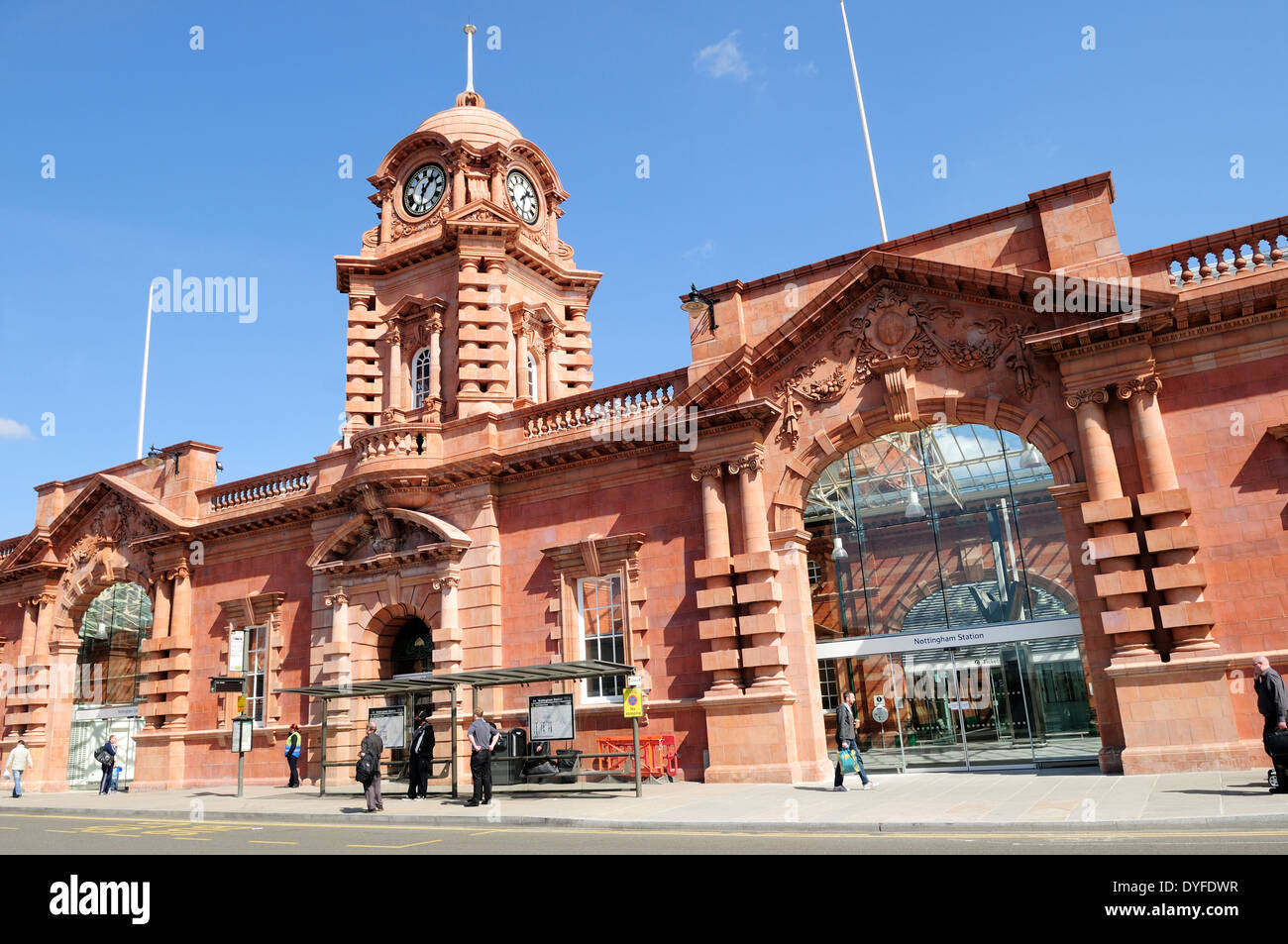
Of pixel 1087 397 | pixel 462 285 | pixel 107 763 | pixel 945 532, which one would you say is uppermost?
pixel 462 285

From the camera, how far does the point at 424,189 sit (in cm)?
3247

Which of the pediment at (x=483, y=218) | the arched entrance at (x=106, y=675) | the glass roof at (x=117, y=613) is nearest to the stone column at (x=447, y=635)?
the pediment at (x=483, y=218)

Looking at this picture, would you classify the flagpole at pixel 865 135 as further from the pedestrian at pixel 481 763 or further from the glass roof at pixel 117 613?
the glass roof at pixel 117 613

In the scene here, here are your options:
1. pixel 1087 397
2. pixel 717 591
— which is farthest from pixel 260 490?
pixel 1087 397

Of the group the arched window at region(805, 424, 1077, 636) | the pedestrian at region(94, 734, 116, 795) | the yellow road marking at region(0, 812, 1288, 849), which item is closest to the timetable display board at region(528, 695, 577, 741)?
the yellow road marking at region(0, 812, 1288, 849)

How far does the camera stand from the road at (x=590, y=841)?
9.30 meters

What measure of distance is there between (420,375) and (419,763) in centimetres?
1539

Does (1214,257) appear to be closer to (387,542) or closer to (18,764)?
(387,542)

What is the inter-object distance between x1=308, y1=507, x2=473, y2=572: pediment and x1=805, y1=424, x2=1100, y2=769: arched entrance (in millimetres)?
9294

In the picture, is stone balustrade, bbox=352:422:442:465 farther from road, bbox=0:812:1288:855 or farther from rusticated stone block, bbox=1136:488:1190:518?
rusticated stone block, bbox=1136:488:1190:518

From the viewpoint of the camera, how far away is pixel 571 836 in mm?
12516
